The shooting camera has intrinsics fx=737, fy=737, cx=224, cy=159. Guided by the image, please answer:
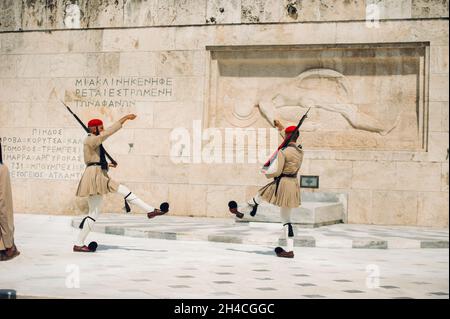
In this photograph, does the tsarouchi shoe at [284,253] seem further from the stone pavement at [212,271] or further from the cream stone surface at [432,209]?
the cream stone surface at [432,209]

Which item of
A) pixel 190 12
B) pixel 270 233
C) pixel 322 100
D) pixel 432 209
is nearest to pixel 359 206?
pixel 432 209

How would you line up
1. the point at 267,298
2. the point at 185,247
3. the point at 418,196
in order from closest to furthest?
the point at 267,298 → the point at 185,247 → the point at 418,196

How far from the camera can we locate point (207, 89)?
15.3 m

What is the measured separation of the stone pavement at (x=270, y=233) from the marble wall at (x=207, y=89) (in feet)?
3.86

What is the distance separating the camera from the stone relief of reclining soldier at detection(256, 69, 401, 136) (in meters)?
15.0

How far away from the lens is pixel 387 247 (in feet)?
36.6

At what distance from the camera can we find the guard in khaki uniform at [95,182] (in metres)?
9.52

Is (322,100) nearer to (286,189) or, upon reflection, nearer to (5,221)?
(286,189)

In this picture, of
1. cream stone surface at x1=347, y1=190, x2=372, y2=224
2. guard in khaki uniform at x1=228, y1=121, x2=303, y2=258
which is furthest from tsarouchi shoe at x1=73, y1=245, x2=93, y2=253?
cream stone surface at x1=347, y1=190, x2=372, y2=224

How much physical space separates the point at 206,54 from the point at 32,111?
4069 mm

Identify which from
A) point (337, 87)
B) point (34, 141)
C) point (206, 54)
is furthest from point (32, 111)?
point (337, 87)

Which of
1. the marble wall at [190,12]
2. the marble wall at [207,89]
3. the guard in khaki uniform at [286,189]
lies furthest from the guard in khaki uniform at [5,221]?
the marble wall at [190,12]
